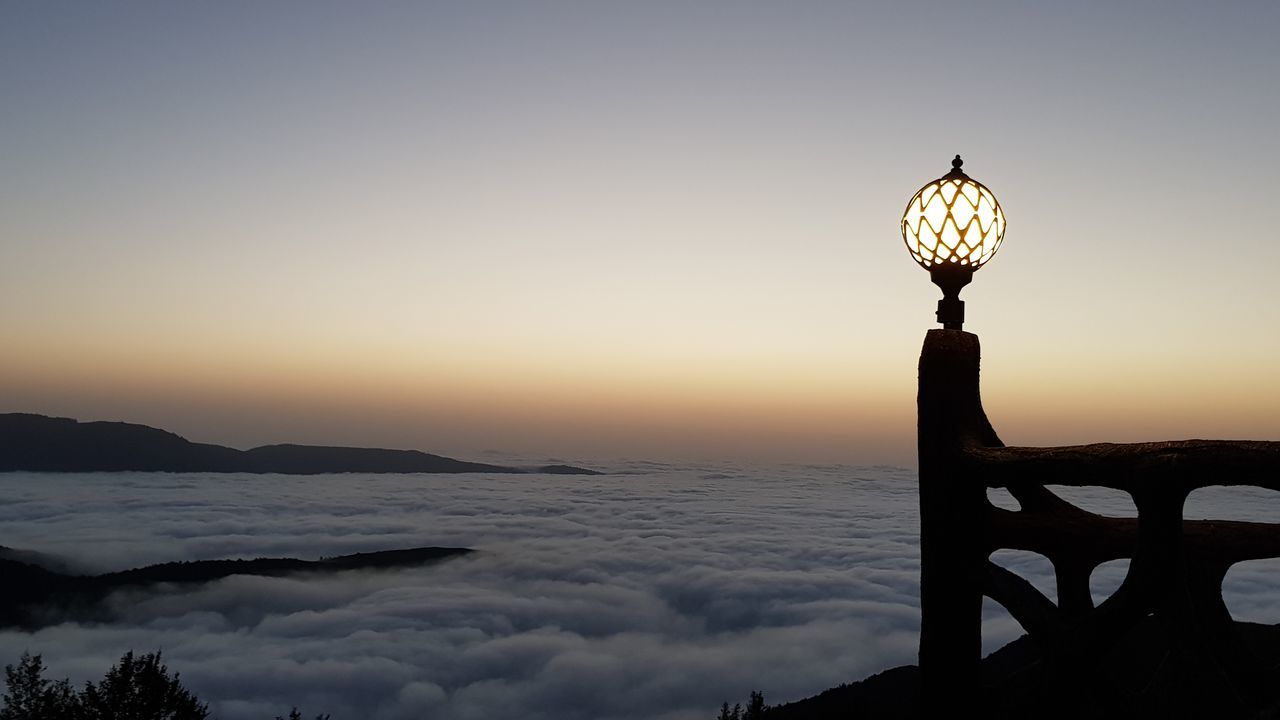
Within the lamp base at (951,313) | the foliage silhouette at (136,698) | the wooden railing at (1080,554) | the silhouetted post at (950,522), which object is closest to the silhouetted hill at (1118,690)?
the wooden railing at (1080,554)

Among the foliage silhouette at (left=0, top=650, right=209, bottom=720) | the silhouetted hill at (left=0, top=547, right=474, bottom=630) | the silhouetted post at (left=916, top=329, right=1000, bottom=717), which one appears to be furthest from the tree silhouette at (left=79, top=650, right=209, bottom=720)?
the silhouetted hill at (left=0, top=547, right=474, bottom=630)

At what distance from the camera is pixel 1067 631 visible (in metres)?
3.94

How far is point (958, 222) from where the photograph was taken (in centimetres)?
520

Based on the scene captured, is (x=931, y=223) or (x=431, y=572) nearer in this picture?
(x=931, y=223)

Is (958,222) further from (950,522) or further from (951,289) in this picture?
(950,522)

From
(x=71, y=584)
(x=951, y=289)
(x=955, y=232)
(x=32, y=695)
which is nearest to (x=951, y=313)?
(x=951, y=289)

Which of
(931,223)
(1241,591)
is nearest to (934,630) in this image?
(931,223)

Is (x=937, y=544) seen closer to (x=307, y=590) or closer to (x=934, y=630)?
(x=934, y=630)

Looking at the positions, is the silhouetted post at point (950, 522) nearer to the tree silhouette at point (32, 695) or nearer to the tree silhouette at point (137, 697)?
the tree silhouette at point (137, 697)

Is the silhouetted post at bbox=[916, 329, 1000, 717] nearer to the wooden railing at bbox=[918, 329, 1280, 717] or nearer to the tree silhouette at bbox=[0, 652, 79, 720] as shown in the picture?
the wooden railing at bbox=[918, 329, 1280, 717]

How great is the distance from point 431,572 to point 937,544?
206m

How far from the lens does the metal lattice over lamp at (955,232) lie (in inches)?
205

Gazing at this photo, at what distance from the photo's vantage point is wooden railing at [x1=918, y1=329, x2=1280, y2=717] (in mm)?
3398

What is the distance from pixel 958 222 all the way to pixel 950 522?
6.43ft
